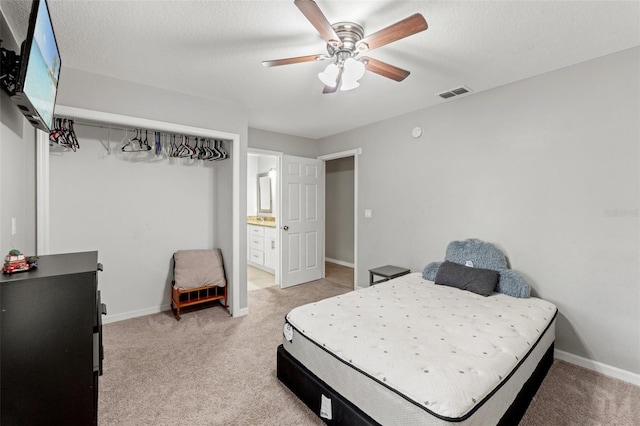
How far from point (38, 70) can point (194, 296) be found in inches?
103

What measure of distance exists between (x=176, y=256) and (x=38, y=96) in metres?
2.20

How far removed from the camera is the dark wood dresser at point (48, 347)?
1291mm

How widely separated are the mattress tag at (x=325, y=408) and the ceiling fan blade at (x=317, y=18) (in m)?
2.06

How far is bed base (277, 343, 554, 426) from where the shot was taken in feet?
4.89

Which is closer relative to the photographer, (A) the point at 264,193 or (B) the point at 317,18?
(B) the point at 317,18

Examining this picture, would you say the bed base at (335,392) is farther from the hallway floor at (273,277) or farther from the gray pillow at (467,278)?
the hallway floor at (273,277)

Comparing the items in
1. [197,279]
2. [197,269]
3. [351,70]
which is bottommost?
[197,279]

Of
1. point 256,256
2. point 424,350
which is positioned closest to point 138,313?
point 256,256

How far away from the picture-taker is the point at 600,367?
2.28 metres

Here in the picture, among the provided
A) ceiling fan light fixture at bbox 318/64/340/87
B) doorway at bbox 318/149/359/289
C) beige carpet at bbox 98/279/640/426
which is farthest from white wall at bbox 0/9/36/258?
doorway at bbox 318/149/359/289

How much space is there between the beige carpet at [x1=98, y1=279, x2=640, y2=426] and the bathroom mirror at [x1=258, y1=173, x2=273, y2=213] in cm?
312

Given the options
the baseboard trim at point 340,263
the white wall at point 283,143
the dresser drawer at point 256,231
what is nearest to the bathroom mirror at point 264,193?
the dresser drawer at point 256,231

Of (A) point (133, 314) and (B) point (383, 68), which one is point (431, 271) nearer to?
(B) point (383, 68)

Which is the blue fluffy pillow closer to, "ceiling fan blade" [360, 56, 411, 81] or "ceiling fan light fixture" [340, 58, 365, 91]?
"ceiling fan blade" [360, 56, 411, 81]
